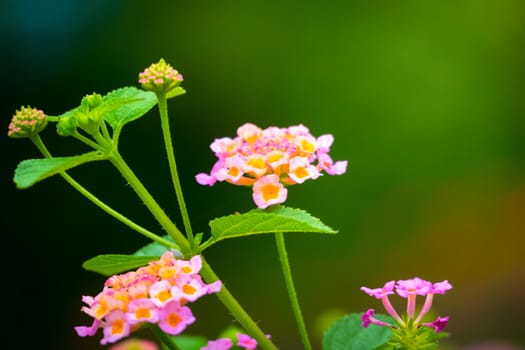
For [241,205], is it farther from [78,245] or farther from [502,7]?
[502,7]

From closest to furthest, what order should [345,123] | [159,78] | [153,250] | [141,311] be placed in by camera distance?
[141,311] → [159,78] → [153,250] → [345,123]

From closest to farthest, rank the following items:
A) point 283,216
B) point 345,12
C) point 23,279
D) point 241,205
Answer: point 283,216 < point 23,279 < point 241,205 < point 345,12

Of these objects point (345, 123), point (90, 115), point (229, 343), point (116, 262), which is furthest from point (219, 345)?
point (345, 123)

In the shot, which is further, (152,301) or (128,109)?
(128,109)

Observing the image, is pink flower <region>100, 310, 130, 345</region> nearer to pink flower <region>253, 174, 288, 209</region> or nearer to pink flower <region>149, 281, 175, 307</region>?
pink flower <region>149, 281, 175, 307</region>

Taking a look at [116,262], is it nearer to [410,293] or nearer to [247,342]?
[247,342]

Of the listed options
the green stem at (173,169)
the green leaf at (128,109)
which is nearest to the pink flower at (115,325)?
the green stem at (173,169)

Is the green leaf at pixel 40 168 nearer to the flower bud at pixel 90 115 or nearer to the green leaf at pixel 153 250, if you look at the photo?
the flower bud at pixel 90 115

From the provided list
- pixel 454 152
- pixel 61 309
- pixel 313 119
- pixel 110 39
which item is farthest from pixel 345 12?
pixel 61 309
